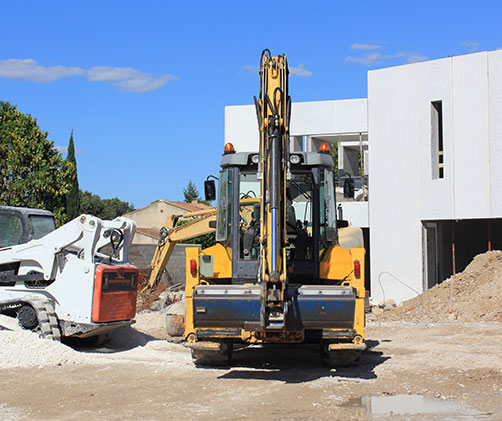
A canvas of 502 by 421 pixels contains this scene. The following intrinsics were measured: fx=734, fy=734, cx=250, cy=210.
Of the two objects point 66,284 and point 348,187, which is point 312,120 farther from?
point 66,284

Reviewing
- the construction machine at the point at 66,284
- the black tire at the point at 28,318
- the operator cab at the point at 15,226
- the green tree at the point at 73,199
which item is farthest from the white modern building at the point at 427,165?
the green tree at the point at 73,199

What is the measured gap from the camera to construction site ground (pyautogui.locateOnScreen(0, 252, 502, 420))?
26.8ft

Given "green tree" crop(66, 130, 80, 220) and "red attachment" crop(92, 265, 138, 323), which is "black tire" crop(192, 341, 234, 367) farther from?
"green tree" crop(66, 130, 80, 220)

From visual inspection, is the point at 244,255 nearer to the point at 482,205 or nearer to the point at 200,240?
the point at 482,205

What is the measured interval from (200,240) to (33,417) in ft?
101

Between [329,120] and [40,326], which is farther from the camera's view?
[329,120]

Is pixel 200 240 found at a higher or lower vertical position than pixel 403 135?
lower

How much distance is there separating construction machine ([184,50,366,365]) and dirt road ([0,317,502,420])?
1.93 feet

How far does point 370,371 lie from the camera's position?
422 inches

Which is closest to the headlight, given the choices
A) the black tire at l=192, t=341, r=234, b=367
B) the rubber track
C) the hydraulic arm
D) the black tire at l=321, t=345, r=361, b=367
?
the hydraulic arm

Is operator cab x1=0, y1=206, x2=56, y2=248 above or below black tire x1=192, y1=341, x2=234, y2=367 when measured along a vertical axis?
above

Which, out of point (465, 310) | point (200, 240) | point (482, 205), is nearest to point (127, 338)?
point (465, 310)

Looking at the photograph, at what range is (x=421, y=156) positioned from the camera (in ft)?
75.9

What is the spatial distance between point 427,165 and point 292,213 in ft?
43.3
